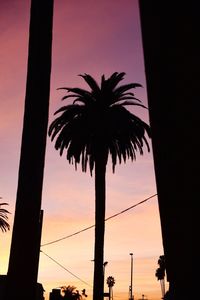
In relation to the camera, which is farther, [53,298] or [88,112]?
[88,112]

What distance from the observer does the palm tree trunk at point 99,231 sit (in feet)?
73.8

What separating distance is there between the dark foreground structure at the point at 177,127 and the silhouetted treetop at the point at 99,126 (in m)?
24.1

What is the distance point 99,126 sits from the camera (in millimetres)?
25438

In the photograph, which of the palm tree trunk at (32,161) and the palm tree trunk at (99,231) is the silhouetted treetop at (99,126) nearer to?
the palm tree trunk at (99,231)

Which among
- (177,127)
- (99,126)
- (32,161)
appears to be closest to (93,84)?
(99,126)

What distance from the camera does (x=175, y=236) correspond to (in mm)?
1190

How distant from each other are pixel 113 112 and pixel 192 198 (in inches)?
982

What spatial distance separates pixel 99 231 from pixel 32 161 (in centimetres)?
1794

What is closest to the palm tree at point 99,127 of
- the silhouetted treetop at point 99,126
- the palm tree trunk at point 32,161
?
the silhouetted treetop at point 99,126

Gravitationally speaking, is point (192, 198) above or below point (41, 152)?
below

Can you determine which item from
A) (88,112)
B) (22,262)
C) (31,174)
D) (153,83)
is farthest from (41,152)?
(88,112)

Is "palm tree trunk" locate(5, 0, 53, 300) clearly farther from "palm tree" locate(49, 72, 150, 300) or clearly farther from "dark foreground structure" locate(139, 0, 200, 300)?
"palm tree" locate(49, 72, 150, 300)

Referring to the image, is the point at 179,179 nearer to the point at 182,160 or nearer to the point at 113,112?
the point at 182,160

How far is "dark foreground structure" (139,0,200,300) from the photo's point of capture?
1158 millimetres
